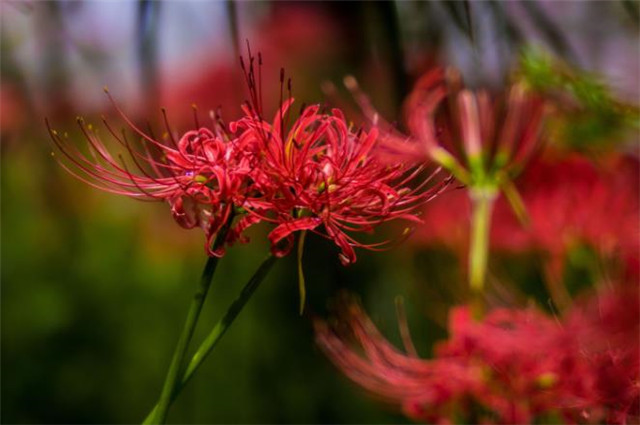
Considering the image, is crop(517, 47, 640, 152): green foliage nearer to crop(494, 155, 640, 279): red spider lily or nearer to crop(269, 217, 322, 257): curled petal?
crop(494, 155, 640, 279): red spider lily

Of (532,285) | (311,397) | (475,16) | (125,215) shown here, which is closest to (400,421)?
(311,397)

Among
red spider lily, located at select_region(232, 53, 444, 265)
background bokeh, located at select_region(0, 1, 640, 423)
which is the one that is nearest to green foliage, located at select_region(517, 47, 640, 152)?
background bokeh, located at select_region(0, 1, 640, 423)

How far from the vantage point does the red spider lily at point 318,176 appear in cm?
36

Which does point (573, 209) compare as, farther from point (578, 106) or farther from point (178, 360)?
point (178, 360)

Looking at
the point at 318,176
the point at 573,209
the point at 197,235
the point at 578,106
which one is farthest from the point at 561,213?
the point at 197,235

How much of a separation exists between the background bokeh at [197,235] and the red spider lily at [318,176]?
0.08 metres

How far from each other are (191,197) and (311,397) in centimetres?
94

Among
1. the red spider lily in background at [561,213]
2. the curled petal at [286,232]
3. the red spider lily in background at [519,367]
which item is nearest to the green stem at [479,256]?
the red spider lily in background at [519,367]

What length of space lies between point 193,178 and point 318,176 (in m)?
0.05

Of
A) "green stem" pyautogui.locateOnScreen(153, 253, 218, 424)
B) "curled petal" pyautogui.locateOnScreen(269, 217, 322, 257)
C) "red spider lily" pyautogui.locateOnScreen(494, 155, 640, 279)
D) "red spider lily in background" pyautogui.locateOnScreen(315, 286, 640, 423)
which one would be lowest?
"red spider lily in background" pyautogui.locateOnScreen(315, 286, 640, 423)

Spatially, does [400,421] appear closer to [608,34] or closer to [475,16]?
[608,34]

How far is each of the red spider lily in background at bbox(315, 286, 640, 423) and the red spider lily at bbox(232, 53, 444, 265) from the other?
0.21 m

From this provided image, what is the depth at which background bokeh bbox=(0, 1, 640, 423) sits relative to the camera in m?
0.65

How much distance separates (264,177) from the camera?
356mm
